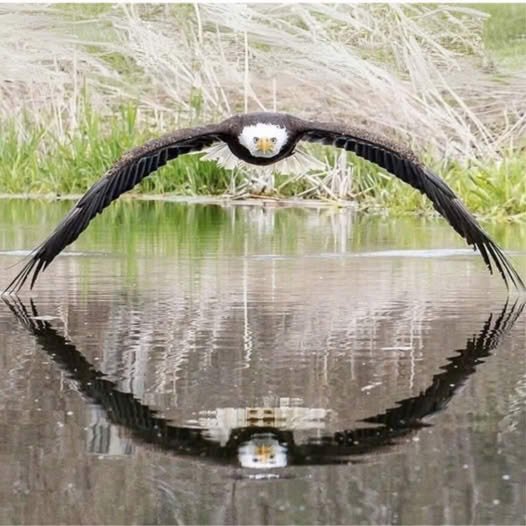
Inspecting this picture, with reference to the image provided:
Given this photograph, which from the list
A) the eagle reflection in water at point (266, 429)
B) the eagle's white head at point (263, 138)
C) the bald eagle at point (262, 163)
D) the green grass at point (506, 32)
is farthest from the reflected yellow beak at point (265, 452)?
the green grass at point (506, 32)

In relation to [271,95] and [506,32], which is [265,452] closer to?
[271,95]

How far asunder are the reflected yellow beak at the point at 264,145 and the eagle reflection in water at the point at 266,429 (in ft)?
10.6

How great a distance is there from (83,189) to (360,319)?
14117mm

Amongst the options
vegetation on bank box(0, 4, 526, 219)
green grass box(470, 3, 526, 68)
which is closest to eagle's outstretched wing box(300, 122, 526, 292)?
vegetation on bank box(0, 4, 526, 219)

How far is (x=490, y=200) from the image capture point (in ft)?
63.0

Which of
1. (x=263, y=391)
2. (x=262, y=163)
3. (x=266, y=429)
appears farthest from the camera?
(x=262, y=163)

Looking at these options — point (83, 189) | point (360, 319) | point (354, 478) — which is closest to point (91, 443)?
point (354, 478)

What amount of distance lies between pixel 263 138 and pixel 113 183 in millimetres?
1045

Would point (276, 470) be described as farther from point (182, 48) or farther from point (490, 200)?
point (182, 48)

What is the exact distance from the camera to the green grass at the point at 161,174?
765 inches

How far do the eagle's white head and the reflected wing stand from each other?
40 cm

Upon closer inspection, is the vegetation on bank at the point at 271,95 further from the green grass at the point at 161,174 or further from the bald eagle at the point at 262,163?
the bald eagle at the point at 262,163

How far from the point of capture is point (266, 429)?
685 centimetres

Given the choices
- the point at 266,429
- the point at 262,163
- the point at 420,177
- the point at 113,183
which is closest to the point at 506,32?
the point at 262,163
